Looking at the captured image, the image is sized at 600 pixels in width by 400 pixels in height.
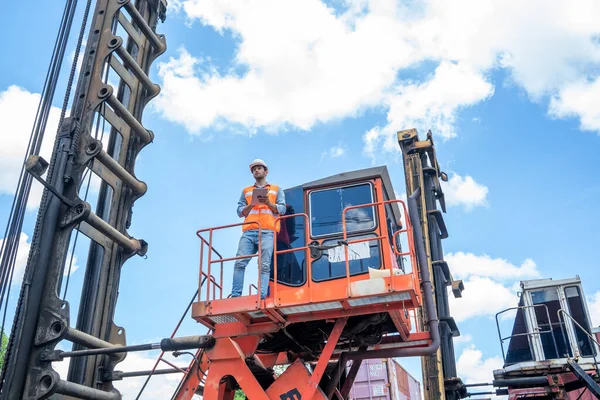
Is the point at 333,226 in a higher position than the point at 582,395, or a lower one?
higher

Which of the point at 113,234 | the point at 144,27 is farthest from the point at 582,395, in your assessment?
the point at 144,27

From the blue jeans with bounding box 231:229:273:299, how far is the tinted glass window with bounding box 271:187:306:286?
494mm

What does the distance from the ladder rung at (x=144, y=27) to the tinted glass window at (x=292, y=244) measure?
2.99m

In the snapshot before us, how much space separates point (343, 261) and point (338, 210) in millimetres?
818

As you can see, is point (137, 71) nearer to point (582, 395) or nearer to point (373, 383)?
point (582, 395)

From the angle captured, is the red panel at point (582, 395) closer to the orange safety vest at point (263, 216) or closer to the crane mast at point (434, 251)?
the crane mast at point (434, 251)

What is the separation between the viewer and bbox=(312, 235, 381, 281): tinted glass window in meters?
7.22

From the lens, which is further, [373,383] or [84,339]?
[373,383]

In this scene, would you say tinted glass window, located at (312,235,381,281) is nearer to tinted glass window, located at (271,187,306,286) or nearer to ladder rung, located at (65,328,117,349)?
tinted glass window, located at (271,187,306,286)

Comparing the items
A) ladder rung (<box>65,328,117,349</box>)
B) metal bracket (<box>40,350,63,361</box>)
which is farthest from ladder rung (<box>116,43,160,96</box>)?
metal bracket (<box>40,350,63,361</box>)

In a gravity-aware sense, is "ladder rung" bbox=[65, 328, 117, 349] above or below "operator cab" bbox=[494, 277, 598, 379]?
below

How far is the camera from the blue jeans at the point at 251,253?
6910 mm

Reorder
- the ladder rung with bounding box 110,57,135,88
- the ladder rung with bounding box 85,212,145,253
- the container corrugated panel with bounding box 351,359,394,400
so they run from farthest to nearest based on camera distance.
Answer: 1. the container corrugated panel with bounding box 351,359,394,400
2. the ladder rung with bounding box 110,57,135,88
3. the ladder rung with bounding box 85,212,145,253

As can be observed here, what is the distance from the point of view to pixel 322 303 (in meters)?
6.47
